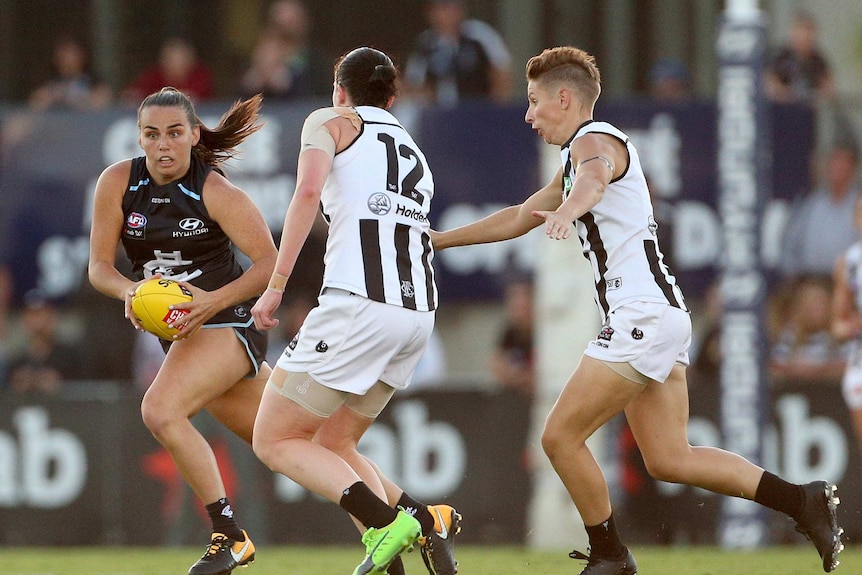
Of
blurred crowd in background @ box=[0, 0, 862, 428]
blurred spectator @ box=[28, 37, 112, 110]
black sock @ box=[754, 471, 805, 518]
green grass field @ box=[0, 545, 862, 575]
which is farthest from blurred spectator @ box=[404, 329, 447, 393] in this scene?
black sock @ box=[754, 471, 805, 518]

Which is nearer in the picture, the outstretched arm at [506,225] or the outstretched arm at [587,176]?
the outstretched arm at [587,176]

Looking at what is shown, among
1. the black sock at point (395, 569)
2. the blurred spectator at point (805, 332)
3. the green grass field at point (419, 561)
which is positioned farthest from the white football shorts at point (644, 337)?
the blurred spectator at point (805, 332)

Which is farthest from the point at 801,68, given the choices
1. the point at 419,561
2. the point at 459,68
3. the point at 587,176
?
the point at 587,176

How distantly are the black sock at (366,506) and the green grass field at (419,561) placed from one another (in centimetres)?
243

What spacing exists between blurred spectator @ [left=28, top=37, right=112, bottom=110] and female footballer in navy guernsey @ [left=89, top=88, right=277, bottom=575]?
274 inches

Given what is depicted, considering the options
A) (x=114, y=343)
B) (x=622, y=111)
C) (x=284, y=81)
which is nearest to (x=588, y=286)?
(x=622, y=111)

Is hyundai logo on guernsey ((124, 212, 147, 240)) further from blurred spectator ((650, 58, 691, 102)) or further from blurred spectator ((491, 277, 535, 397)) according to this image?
blurred spectator ((650, 58, 691, 102))

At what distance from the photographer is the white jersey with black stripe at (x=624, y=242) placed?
654 centimetres

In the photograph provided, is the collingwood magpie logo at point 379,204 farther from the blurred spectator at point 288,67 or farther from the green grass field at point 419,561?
the blurred spectator at point 288,67

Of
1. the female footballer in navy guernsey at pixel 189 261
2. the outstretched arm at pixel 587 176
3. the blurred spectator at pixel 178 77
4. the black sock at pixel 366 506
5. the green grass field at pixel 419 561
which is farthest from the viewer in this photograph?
the blurred spectator at pixel 178 77

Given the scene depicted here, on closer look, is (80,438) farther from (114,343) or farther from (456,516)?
(456,516)

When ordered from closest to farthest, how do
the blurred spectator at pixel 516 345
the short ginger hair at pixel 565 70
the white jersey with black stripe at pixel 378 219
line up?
the white jersey with black stripe at pixel 378 219 < the short ginger hair at pixel 565 70 < the blurred spectator at pixel 516 345

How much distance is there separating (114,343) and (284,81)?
2760 millimetres

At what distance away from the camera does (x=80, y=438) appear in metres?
12.2
